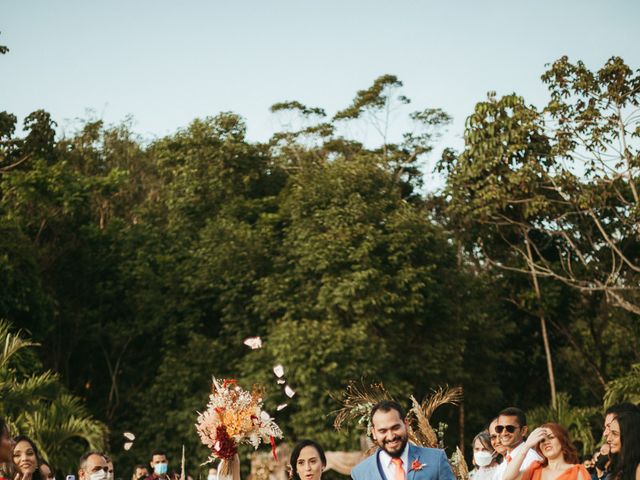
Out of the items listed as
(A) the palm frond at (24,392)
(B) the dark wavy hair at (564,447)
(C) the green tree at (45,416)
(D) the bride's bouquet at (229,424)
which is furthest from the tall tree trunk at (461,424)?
(B) the dark wavy hair at (564,447)

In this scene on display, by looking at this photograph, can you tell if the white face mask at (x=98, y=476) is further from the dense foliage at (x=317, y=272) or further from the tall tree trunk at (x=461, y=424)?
the tall tree trunk at (x=461, y=424)

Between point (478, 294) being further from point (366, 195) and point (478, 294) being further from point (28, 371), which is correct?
point (28, 371)

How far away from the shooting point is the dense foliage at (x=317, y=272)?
24062 millimetres

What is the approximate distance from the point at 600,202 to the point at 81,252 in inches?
544

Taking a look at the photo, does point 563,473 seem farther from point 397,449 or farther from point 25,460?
point 25,460

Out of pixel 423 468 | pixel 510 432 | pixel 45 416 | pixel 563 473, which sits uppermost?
pixel 45 416

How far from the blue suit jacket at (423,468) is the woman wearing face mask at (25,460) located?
3.12 meters

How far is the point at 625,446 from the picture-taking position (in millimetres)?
6434

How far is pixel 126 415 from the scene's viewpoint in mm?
27859

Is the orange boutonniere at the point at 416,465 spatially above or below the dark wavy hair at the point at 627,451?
above

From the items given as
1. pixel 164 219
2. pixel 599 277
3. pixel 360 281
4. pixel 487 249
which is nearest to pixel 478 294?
pixel 487 249

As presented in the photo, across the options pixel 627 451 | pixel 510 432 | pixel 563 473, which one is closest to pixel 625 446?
pixel 627 451

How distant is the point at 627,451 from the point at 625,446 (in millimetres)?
35

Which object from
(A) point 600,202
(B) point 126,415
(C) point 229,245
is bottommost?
(B) point 126,415
